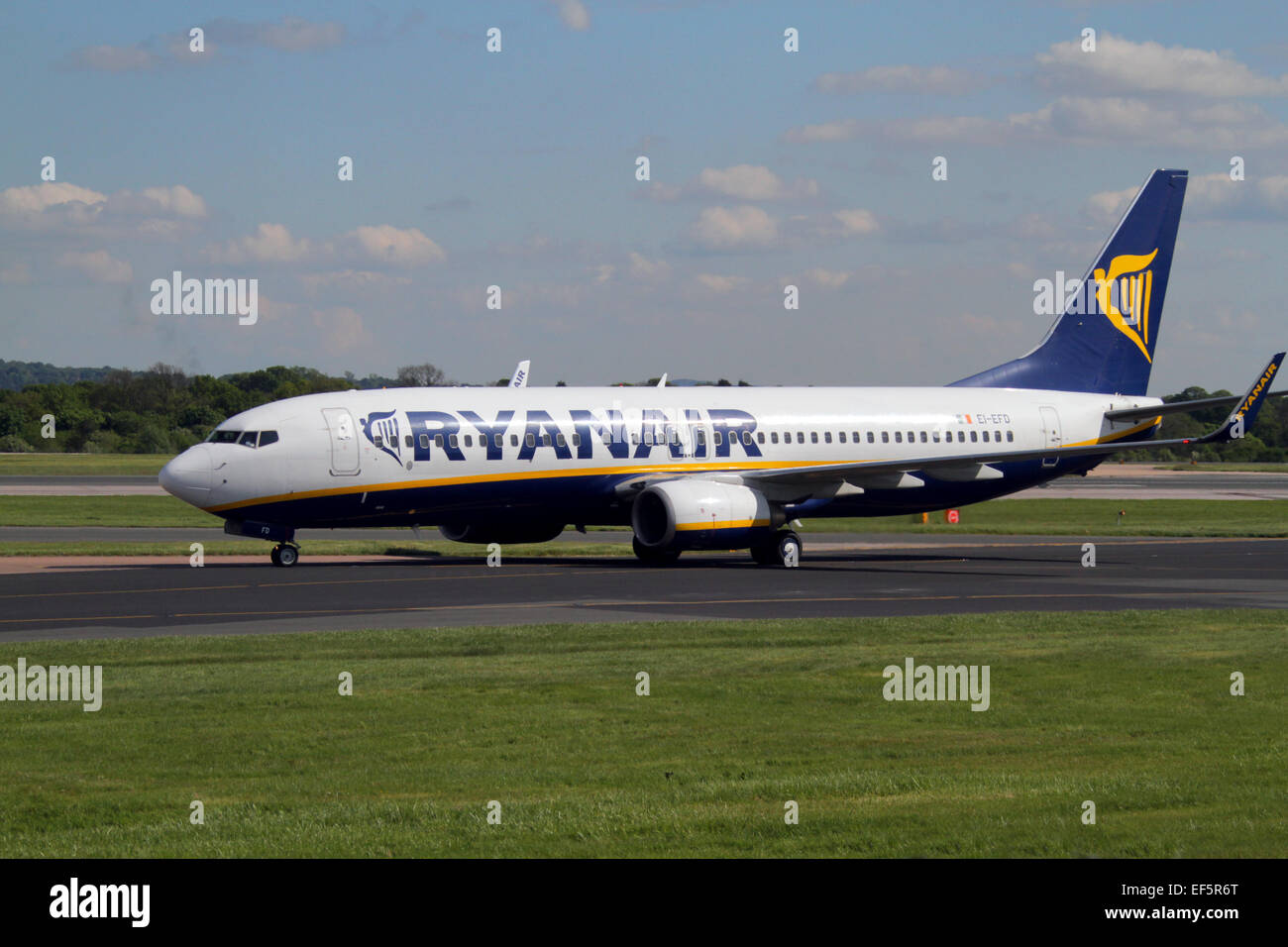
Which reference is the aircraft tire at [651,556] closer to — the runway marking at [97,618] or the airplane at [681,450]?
the airplane at [681,450]

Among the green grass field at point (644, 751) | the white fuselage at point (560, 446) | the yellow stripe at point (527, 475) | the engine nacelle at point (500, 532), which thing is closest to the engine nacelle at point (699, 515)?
the yellow stripe at point (527, 475)

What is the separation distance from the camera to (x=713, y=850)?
11617 mm

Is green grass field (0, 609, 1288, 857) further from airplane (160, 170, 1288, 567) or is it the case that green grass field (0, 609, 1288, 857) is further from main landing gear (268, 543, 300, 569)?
main landing gear (268, 543, 300, 569)

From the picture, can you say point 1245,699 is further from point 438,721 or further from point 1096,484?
point 1096,484

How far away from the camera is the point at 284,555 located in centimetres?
3981

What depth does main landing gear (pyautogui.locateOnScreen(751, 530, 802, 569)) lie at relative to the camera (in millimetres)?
41656

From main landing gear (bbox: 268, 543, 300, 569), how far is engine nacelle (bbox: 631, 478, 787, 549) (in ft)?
28.5

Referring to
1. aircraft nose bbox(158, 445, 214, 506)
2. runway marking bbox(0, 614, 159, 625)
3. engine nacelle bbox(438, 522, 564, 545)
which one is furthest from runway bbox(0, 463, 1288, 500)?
runway marking bbox(0, 614, 159, 625)

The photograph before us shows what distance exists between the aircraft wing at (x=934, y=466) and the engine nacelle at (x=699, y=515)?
1.10 m

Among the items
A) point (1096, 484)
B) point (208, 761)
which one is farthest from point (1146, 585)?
point (1096, 484)

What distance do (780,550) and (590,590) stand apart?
915 cm
